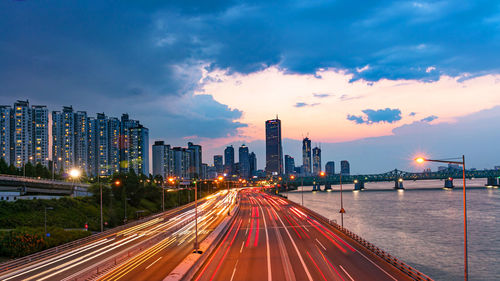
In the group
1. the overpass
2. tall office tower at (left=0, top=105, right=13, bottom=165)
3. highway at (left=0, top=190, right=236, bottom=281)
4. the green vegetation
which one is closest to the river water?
highway at (left=0, top=190, right=236, bottom=281)

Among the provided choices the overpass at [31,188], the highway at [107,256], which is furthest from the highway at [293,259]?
the overpass at [31,188]

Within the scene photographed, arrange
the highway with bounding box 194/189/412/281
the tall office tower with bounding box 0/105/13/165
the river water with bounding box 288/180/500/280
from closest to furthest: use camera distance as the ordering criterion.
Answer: the highway with bounding box 194/189/412/281 < the river water with bounding box 288/180/500/280 < the tall office tower with bounding box 0/105/13/165

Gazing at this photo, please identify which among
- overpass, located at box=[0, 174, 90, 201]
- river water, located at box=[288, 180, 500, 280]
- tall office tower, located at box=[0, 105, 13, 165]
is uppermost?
tall office tower, located at box=[0, 105, 13, 165]

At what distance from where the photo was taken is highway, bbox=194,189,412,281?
3034 centimetres

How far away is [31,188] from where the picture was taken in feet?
258

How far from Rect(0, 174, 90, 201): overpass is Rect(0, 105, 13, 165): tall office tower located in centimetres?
12870

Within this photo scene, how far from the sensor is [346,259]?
36219 mm

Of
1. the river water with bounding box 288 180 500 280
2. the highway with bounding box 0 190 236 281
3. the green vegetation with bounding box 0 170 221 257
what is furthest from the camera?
the river water with bounding box 288 180 500 280

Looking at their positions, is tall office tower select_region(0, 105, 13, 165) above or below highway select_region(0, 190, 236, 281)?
above

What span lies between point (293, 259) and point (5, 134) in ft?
689

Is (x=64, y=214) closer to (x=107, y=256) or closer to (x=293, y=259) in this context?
(x=107, y=256)

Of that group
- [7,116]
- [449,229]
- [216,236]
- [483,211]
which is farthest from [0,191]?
[7,116]

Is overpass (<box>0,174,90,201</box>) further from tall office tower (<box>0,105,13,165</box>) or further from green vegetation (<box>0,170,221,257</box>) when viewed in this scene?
tall office tower (<box>0,105,13,165</box>)

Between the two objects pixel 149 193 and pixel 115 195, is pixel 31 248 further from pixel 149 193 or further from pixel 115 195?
pixel 149 193
